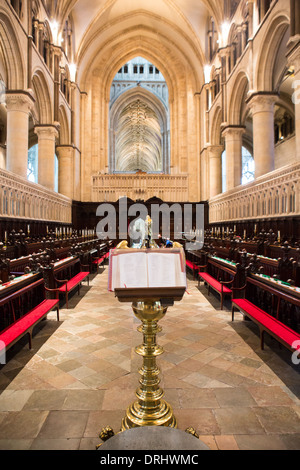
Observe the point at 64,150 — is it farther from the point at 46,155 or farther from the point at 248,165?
the point at 248,165

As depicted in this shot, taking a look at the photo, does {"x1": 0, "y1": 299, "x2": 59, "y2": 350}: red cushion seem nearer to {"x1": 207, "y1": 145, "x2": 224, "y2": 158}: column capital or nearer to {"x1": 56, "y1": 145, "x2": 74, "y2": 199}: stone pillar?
{"x1": 56, "y1": 145, "x2": 74, "y2": 199}: stone pillar

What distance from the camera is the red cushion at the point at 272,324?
9.72 feet

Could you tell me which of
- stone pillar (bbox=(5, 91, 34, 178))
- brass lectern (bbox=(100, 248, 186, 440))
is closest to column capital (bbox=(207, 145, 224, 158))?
stone pillar (bbox=(5, 91, 34, 178))

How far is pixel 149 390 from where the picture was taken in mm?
1840

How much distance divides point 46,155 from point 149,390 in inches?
563

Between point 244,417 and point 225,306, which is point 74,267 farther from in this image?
point 244,417

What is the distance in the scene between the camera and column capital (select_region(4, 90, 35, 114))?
10398 mm

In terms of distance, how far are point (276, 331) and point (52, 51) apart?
1604cm

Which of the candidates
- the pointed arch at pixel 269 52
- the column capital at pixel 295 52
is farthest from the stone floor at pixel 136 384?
the pointed arch at pixel 269 52

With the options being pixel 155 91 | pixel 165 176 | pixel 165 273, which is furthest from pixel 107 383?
pixel 155 91

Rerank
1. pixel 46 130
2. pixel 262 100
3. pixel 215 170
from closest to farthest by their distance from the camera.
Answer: pixel 262 100
pixel 46 130
pixel 215 170

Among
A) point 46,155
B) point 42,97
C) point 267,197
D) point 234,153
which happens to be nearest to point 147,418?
point 267,197

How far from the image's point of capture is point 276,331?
3.17m

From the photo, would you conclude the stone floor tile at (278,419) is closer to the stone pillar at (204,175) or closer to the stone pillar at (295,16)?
the stone pillar at (295,16)
